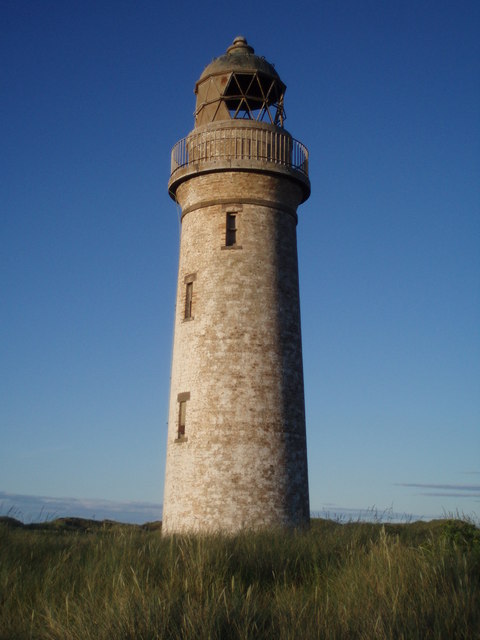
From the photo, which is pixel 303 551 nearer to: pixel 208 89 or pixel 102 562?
pixel 102 562

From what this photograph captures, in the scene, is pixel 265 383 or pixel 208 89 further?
pixel 208 89

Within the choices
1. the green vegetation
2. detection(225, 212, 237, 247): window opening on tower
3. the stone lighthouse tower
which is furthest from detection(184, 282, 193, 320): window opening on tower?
the green vegetation

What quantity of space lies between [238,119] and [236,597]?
13.8 m

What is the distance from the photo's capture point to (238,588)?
A: 26.5 feet

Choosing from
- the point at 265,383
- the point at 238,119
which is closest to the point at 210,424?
the point at 265,383

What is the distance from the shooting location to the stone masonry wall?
16000 mm

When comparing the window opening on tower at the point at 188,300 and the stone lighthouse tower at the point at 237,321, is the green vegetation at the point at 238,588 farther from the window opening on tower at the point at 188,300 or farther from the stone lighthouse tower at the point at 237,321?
the window opening on tower at the point at 188,300

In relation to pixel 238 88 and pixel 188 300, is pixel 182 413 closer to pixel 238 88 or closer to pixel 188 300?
pixel 188 300

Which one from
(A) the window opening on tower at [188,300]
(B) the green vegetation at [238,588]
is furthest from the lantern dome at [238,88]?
(B) the green vegetation at [238,588]

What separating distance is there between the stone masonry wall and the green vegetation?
452 cm

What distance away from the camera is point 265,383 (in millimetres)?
16641

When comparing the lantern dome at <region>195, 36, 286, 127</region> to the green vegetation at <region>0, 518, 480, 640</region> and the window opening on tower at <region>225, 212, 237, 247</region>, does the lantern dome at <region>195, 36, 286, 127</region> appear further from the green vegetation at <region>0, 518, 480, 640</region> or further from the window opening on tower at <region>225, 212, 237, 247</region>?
the green vegetation at <region>0, 518, 480, 640</region>

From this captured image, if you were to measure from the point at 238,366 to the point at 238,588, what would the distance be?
8759 millimetres

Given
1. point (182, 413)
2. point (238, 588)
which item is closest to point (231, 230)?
point (182, 413)
